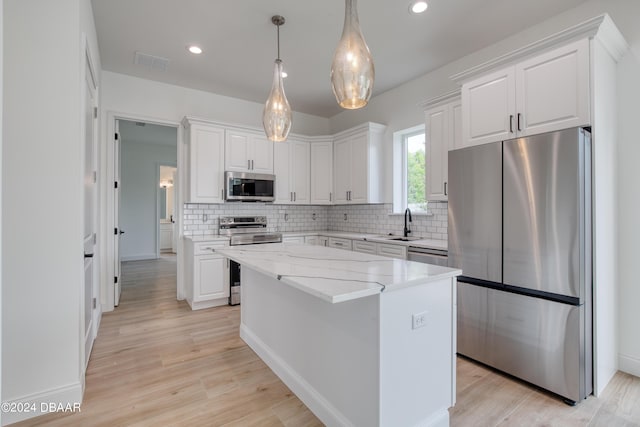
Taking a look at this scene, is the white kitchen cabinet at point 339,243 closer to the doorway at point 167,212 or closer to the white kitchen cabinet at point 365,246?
the white kitchen cabinet at point 365,246

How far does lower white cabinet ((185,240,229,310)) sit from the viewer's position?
13.1 feet

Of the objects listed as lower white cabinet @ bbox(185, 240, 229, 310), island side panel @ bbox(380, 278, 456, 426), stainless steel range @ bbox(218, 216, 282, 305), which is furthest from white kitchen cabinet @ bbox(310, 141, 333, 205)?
island side panel @ bbox(380, 278, 456, 426)

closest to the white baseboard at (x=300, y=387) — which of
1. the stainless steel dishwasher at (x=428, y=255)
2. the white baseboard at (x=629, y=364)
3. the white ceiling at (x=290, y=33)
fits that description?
the stainless steel dishwasher at (x=428, y=255)

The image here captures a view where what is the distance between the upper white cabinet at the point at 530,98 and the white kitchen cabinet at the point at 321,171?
2.57m

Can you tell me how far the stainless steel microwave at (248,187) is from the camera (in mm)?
4367

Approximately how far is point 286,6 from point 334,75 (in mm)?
1280

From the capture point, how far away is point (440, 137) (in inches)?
136

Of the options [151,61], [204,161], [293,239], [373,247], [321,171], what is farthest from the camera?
[321,171]

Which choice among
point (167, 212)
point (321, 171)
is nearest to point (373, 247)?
point (321, 171)

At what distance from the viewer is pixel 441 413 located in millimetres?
1869

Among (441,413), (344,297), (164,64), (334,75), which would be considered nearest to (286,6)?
(334,75)

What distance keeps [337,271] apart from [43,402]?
2012 millimetres

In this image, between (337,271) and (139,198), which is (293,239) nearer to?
(337,271)

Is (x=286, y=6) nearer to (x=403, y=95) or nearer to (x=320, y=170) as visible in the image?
(x=403, y=95)
